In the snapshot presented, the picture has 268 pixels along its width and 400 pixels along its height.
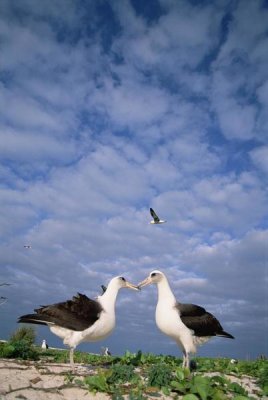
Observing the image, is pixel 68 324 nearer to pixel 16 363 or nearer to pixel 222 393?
pixel 16 363

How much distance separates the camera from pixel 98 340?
34.0 ft

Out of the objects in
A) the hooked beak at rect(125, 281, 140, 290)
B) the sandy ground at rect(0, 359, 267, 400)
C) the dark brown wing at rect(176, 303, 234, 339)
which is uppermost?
the hooked beak at rect(125, 281, 140, 290)

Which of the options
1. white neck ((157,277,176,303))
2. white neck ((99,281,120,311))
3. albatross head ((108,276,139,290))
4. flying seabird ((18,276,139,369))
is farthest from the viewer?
albatross head ((108,276,139,290))

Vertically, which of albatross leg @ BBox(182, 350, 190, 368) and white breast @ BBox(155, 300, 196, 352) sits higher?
white breast @ BBox(155, 300, 196, 352)

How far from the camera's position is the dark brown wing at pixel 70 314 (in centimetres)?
978

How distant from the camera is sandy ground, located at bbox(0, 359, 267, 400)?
22.0 ft

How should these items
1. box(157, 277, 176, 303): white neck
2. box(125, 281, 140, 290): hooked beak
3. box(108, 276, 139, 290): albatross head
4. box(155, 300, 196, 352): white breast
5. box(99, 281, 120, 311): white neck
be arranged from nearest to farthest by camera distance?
box(155, 300, 196, 352): white breast < box(99, 281, 120, 311): white neck < box(157, 277, 176, 303): white neck < box(108, 276, 139, 290): albatross head < box(125, 281, 140, 290): hooked beak

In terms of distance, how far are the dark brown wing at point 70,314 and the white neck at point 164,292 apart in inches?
69.4

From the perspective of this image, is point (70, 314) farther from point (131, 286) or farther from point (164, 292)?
point (164, 292)

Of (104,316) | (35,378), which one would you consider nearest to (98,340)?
(104,316)

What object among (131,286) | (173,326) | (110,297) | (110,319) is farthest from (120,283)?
(173,326)

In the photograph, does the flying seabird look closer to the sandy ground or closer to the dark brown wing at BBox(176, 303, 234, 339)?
the sandy ground

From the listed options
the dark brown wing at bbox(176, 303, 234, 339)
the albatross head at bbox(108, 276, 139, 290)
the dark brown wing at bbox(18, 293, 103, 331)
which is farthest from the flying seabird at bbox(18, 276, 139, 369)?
the dark brown wing at bbox(176, 303, 234, 339)

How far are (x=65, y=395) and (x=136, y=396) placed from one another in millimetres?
1165
